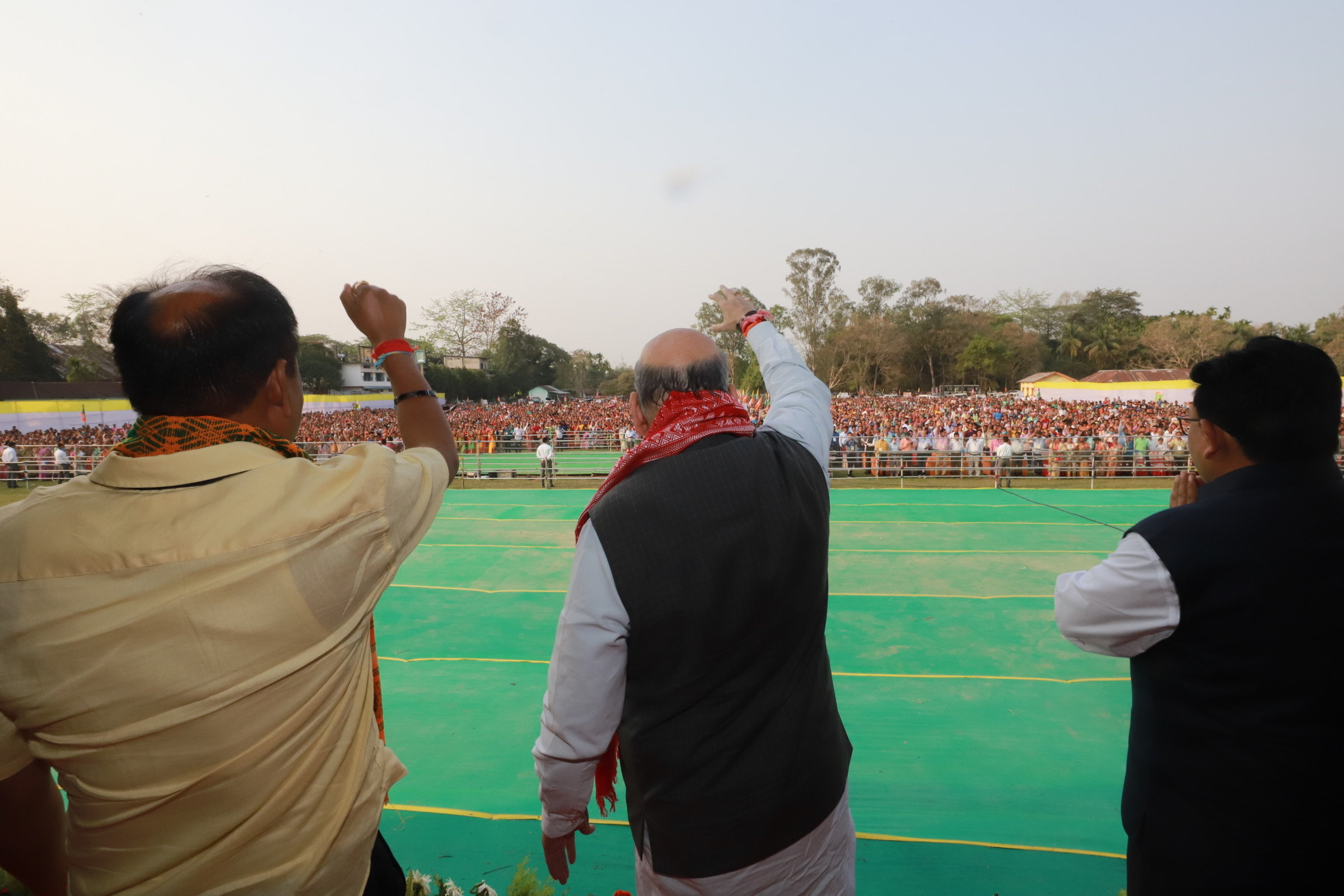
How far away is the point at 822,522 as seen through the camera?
5.30ft

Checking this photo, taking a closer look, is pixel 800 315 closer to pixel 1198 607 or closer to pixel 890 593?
pixel 890 593

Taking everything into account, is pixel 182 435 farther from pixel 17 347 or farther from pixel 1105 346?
pixel 1105 346

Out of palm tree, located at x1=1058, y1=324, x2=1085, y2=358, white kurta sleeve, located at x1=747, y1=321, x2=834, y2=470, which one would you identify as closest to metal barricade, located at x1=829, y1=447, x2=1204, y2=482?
white kurta sleeve, located at x1=747, y1=321, x2=834, y2=470

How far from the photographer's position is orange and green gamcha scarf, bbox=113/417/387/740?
0.97m

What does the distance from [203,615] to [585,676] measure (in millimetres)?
714

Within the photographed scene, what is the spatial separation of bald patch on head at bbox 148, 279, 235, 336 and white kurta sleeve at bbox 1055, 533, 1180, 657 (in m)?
1.66

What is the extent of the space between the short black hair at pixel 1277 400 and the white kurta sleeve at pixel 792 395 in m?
0.89

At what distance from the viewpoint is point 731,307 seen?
2449mm

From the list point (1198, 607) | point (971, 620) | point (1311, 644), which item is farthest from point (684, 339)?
point (971, 620)

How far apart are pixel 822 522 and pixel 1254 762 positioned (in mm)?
1041

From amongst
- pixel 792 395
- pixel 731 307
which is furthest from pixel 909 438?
pixel 792 395

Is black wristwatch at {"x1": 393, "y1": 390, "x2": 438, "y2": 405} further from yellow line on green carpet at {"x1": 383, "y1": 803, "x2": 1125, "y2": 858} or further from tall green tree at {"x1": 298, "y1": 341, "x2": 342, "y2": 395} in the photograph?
tall green tree at {"x1": 298, "y1": 341, "x2": 342, "y2": 395}

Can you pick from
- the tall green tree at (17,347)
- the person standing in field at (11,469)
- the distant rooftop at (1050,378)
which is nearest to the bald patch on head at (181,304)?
the person standing in field at (11,469)

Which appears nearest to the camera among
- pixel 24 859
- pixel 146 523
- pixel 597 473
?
pixel 146 523
